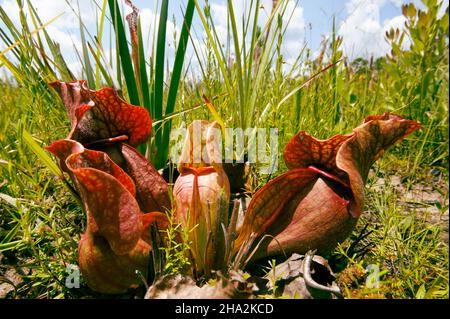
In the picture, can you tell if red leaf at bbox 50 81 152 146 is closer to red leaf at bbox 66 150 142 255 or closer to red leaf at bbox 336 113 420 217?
red leaf at bbox 66 150 142 255

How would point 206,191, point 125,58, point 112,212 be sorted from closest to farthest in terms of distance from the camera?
point 112,212 < point 206,191 < point 125,58

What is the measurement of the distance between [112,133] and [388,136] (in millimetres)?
733

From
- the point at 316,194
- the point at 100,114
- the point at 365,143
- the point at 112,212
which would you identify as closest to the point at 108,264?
the point at 112,212

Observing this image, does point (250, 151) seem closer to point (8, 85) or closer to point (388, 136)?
point (388, 136)

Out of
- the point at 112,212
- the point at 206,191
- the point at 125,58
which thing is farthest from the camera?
the point at 125,58

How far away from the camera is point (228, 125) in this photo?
4.00 feet

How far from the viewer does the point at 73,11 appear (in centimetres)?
122

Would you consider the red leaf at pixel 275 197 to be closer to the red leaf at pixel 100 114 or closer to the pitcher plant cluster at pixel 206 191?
the pitcher plant cluster at pixel 206 191

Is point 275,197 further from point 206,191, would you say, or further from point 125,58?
point 125,58

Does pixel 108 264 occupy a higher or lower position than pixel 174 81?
lower

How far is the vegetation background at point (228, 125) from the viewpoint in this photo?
0.86 m

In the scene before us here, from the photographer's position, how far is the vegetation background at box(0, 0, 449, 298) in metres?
0.86

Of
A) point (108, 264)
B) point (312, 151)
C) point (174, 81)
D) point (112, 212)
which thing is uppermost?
point (174, 81)

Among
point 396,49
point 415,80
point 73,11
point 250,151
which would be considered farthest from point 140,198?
point 396,49
